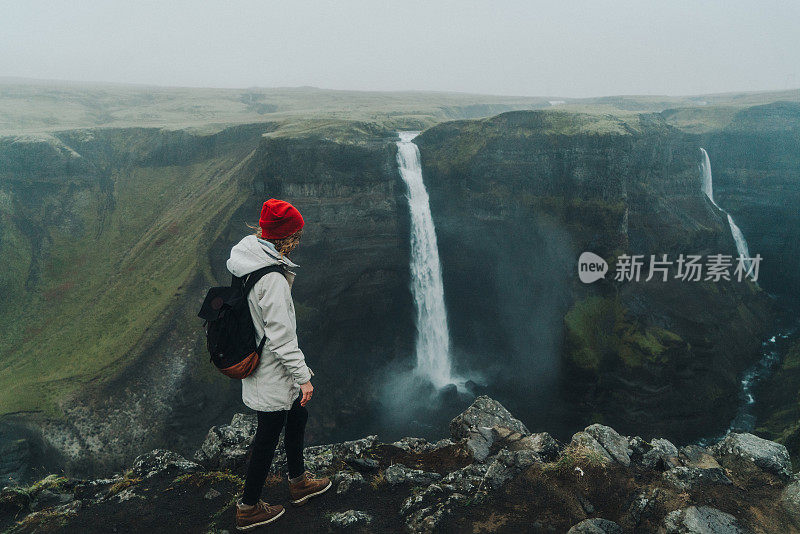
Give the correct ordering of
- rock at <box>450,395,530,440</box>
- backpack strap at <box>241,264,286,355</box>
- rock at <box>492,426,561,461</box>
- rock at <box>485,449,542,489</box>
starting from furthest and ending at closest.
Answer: rock at <box>450,395,530,440</box> → rock at <box>492,426,561,461</box> → rock at <box>485,449,542,489</box> → backpack strap at <box>241,264,286,355</box>

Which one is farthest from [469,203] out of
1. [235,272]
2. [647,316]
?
[235,272]

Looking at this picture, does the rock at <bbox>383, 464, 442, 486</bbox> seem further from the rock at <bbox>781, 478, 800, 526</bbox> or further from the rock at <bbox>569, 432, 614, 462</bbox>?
the rock at <bbox>781, 478, 800, 526</bbox>

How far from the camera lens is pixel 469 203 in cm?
3750

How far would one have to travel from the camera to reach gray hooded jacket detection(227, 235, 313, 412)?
4.43 m

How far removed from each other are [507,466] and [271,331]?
5096 millimetres

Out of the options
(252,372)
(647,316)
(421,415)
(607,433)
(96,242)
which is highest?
(252,372)

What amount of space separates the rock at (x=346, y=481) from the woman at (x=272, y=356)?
1344 mm

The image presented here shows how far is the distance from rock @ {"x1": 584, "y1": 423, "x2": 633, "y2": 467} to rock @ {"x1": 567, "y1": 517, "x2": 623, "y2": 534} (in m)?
2.62

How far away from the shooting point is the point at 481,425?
10305mm

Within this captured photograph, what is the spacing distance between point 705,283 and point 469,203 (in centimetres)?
2347

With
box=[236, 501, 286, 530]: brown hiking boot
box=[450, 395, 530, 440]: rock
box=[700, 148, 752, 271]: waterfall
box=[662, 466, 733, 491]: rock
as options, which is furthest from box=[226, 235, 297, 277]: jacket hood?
box=[700, 148, 752, 271]: waterfall

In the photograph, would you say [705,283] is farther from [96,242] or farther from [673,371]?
[96,242]

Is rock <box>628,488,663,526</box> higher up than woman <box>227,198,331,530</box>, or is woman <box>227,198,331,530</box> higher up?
woman <box>227,198,331,530</box>

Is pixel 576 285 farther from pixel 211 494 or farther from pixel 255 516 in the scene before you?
pixel 255 516
